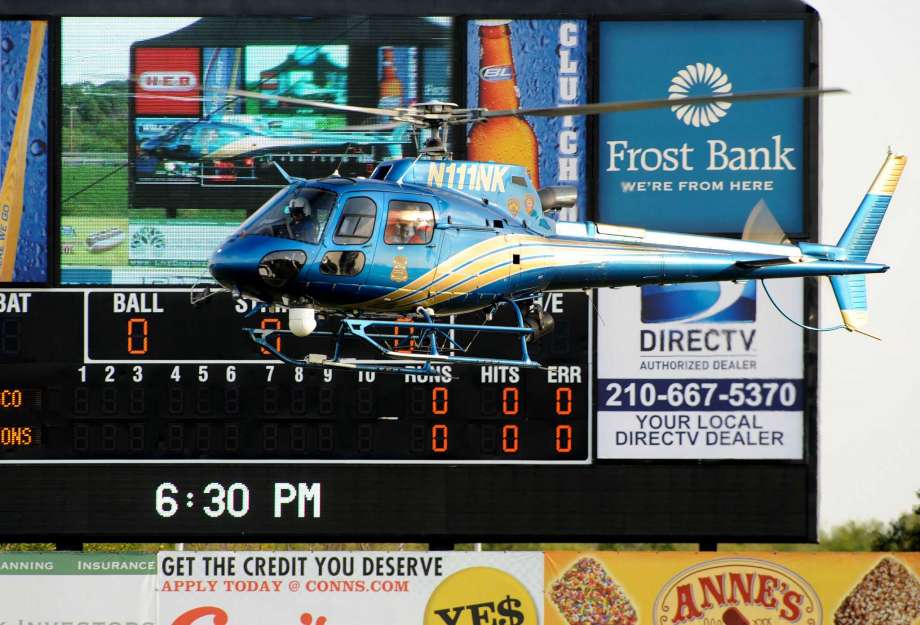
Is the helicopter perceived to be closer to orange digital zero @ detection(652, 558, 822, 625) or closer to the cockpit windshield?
the cockpit windshield

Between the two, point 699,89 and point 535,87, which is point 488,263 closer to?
point 535,87

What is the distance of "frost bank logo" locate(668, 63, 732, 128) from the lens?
23.6 m

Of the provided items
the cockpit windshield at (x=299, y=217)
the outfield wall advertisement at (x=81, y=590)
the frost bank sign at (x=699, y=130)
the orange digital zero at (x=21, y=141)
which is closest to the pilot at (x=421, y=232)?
the cockpit windshield at (x=299, y=217)

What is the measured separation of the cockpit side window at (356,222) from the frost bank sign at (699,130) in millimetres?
4983

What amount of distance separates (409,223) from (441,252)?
0.46m

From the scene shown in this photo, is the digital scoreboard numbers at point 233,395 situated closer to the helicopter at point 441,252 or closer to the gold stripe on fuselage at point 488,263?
the helicopter at point 441,252

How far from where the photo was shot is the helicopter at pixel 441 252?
62.4 ft

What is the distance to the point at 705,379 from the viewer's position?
23.6m

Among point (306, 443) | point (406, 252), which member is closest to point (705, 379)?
point (306, 443)

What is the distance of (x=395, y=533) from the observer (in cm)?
2331

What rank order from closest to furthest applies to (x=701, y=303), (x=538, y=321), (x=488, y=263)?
(x=488, y=263) → (x=538, y=321) → (x=701, y=303)

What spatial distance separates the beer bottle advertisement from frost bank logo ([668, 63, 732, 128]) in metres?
1.18

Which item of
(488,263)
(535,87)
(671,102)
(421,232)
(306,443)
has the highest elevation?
(535,87)

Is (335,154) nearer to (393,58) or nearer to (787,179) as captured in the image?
(393,58)
